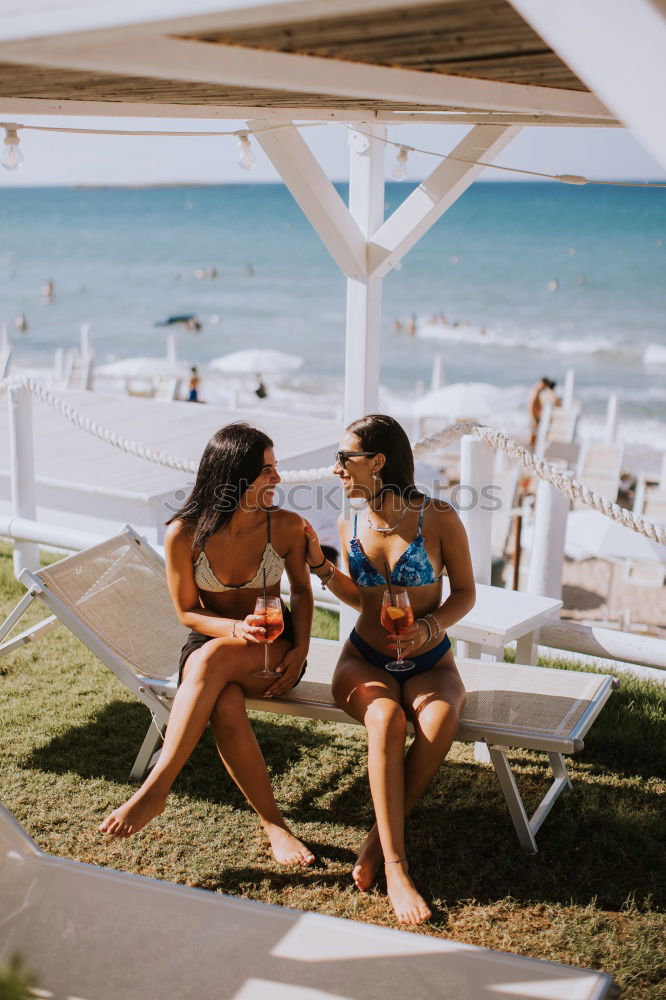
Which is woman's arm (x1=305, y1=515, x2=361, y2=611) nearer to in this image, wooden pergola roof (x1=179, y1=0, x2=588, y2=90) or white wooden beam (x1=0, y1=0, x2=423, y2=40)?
wooden pergola roof (x1=179, y1=0, x2=588, y2=90)

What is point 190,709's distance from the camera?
299cm

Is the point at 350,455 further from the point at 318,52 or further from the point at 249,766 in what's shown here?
the point at 318,52

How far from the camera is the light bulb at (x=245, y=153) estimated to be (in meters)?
4.22

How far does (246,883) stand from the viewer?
2938mm

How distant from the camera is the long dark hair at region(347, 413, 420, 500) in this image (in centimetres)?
312

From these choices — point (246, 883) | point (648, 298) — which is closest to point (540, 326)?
point (648, 298)

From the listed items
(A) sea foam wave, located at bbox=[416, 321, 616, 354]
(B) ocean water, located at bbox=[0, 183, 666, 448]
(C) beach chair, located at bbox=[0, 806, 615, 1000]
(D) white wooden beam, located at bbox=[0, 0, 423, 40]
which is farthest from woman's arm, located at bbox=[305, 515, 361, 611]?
(A) sea foam wave, located at bbox=[416, 321, 616, 354]

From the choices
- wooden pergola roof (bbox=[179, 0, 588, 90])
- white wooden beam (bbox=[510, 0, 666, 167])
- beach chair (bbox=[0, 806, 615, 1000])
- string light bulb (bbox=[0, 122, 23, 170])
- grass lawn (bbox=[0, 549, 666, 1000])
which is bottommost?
grass lawn (bbox=[0, 549, 666, 1000])

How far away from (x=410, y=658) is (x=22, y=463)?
120 inches

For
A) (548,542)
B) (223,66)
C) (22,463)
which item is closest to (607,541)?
(548,542)

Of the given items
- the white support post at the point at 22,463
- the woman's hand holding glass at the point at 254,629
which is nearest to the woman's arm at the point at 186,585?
Result: the woman's hand holding glass at the point at 254,629

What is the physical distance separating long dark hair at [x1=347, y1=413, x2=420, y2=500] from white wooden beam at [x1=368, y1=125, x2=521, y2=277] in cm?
105

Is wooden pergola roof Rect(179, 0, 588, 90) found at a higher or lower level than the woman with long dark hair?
higher

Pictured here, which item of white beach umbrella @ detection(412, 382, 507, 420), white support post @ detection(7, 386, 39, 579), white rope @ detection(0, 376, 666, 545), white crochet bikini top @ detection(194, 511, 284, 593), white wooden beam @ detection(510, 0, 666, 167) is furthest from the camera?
white beach umbrella @ detection(412, 382, 507, 420)
